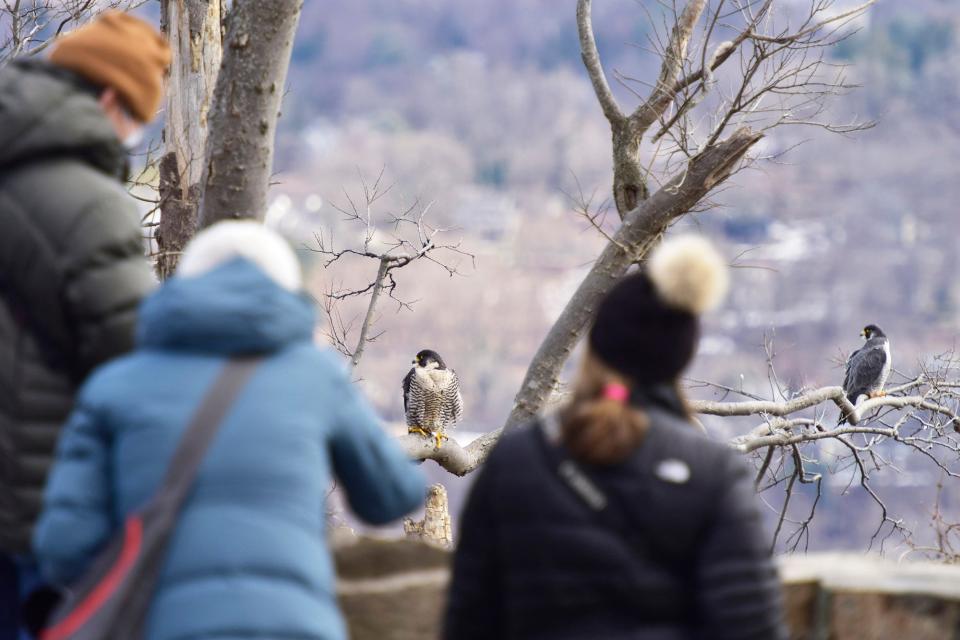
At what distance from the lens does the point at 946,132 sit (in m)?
72.4

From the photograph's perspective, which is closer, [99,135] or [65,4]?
[99,135]

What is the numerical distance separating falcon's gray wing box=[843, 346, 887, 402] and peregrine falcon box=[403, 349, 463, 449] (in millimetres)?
4438

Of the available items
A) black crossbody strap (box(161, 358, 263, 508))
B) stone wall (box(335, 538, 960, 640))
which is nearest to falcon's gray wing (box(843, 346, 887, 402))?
stone wall (box(335, 538, 960, 640))

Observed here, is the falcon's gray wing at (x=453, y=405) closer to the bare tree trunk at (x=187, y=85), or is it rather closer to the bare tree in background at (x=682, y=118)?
the bare tree in background at (x=682, y=118)

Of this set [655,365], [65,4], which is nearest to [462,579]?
[655,365]

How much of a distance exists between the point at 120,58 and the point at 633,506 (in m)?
1.53

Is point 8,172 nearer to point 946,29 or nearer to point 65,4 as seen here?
point 65,4

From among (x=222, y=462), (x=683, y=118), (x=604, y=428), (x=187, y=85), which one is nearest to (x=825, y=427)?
(x=683, y=118)

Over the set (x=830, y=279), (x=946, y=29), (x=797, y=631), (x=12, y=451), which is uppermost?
(x=946, y=29)

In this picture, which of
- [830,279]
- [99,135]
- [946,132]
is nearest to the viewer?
[99,135]

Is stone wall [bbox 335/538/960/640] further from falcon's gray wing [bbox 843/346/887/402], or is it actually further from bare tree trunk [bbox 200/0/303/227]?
falcon's gray wing [bbox 843/346/887/402]

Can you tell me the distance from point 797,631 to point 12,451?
183 cm

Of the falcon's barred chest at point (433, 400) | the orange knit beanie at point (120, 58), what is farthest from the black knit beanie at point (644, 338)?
the falcon's barred chest at point (433, 400)

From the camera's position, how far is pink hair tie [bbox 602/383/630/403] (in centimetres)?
244
